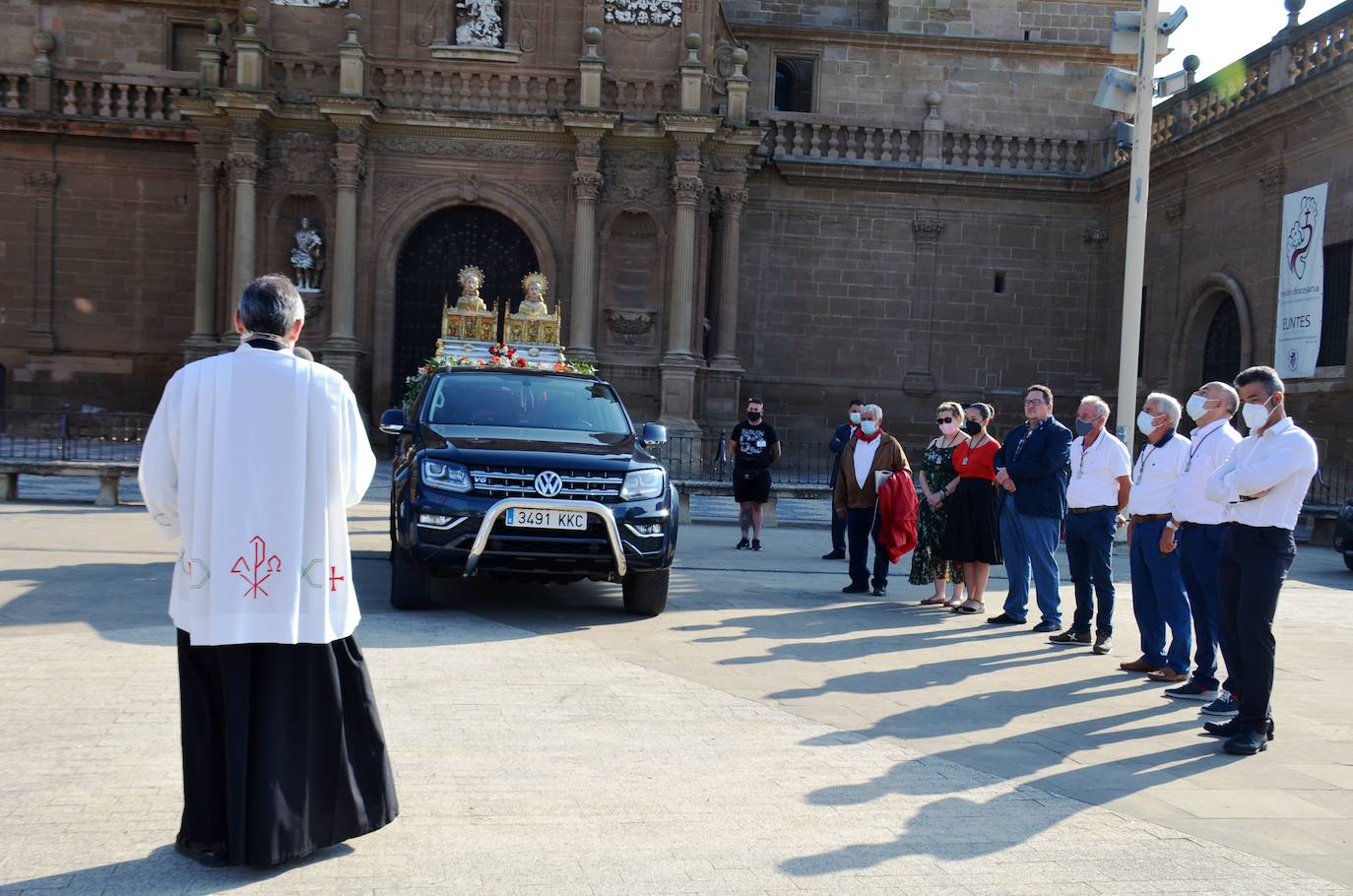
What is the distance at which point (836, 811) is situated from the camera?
496 cm

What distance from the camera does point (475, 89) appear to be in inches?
990

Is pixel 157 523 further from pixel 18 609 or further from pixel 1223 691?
pixel 1223 691

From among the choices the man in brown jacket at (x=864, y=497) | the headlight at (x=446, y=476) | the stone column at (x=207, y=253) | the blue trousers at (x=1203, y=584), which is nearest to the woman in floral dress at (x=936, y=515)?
the man in brown jacket at (x=864, y=497)

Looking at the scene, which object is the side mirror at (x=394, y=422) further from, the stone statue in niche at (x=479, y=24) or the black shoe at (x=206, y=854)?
the stone statue in niche at (x=479, y=24)

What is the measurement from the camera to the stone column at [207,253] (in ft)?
83.4

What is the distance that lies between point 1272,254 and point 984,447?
13.7 m

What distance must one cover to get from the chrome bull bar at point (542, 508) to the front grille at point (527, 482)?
102 millimetres

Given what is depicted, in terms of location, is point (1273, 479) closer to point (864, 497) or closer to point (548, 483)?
point (548, 483)

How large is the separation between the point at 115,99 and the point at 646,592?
79.5 feet

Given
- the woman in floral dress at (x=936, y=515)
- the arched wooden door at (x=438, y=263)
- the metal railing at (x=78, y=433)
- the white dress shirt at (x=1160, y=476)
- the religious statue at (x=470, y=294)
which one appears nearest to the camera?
the white dress shirt at (x=1160, y=476)

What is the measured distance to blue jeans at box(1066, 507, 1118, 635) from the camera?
9.08 metres

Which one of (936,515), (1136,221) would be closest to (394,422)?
(936,515)

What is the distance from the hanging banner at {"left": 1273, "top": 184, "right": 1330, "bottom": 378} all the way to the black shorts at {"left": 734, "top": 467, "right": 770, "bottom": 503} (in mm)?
10598

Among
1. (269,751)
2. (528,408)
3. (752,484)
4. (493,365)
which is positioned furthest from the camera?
(752,484)
